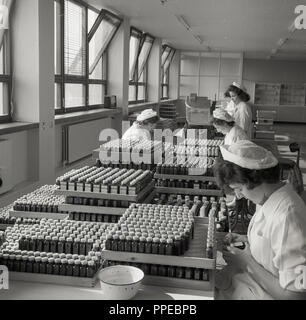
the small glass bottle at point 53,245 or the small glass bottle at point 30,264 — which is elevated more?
the small glass bottle at point 53,245

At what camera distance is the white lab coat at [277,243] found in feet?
5.85

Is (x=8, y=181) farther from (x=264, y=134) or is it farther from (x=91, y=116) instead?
(x=264, y=134)

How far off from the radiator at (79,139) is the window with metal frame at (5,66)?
49.2 inches

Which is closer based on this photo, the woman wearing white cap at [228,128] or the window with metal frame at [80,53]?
the woman wearing white cap at [228,128]

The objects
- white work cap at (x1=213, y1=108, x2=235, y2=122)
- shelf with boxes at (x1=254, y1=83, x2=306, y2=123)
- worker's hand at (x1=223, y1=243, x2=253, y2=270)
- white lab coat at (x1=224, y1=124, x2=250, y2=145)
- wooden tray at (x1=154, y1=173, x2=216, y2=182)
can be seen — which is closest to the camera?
worker's hand at (x1=223, y1=243, x2=253, y2=270)

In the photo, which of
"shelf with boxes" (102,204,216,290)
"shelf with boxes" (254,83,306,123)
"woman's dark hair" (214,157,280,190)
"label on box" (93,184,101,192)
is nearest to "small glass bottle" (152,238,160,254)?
"shelf with boxes" (102,204,216,290)

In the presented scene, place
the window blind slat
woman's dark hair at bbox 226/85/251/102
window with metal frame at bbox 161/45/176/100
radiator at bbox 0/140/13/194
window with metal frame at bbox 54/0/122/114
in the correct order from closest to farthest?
radiator at bbox 0/140/13/194
window with metal frame at bbox 54/0/122/114
the window blind slat
woman's dark hair at bbox 226/85/251/102
window with metal frame at bbox 161/45/176/100

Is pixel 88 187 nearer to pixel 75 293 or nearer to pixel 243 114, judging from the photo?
pixel 75 293

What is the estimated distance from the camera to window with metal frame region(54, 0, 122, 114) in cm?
682

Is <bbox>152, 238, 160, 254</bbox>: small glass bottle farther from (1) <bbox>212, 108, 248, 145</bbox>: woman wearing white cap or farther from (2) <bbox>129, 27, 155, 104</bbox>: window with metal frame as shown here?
(2) <bbox>129, 27, 155, 104</bbox>: window with metal frame

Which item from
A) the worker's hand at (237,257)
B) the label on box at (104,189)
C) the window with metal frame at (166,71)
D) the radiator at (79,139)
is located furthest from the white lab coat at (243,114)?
the window with metal frame at (166,71)

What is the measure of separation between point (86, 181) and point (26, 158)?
2.84 m

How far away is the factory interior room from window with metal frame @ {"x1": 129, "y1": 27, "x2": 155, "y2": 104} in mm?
58

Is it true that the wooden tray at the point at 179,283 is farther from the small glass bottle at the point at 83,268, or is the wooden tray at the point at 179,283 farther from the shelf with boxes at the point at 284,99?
the shelf with boxes at the point at 284,99
